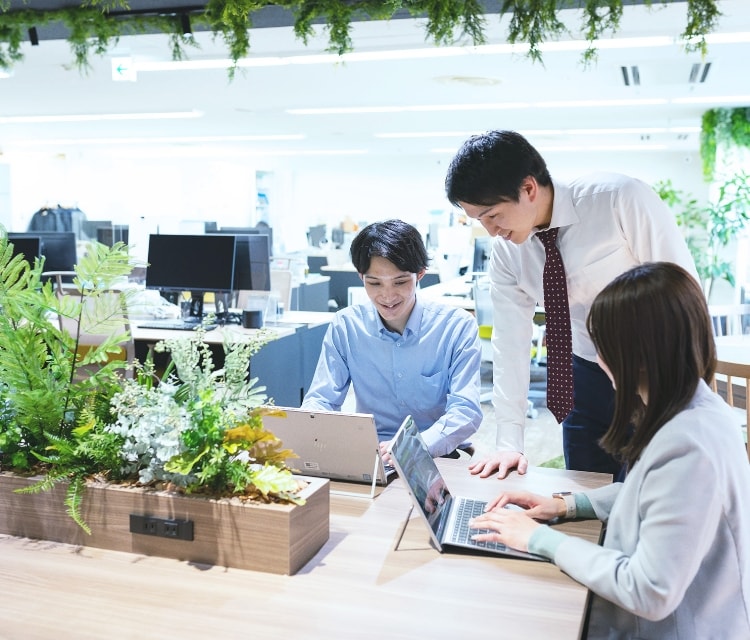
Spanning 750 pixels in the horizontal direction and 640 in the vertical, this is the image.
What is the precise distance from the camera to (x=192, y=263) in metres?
4.91

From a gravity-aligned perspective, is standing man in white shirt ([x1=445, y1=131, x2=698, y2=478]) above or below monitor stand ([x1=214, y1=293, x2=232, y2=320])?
above

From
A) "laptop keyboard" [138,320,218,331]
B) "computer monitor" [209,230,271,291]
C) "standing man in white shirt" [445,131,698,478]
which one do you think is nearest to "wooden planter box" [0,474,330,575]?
"standing man in white shirt" [445,131,698,478]

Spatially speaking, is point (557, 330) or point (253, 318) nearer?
point (557, 330)

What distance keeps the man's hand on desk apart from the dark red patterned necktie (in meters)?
0.28

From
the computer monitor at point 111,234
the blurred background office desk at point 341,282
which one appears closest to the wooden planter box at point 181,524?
the computer monitor at point 111,234

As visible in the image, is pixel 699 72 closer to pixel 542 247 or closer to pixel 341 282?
pixel 341 282

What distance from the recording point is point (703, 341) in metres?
1.26

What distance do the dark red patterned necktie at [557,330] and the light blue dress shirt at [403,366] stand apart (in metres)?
0.25

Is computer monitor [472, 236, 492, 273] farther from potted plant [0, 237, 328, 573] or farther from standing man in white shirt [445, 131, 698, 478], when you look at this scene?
potted plant [0, 237, 328, 573]

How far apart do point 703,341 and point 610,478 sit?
779mm

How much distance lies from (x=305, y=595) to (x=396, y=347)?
3.89ft

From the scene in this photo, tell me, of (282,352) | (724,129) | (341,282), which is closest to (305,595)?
(282,352)

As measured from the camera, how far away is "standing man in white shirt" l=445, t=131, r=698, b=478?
190 centimetres

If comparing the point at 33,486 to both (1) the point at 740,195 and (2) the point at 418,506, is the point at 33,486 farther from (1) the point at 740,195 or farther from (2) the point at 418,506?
(1) the point at 740,195
